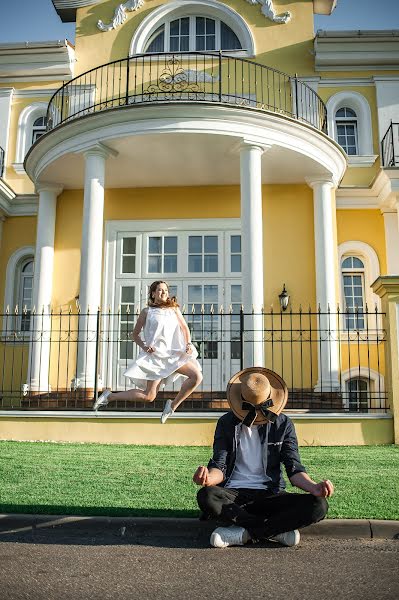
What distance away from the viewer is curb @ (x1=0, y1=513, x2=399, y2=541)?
4.80 meters

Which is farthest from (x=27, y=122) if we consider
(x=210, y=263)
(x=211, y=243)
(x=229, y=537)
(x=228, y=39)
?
(x=229, y=537)

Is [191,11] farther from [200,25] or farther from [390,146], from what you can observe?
[390,146]

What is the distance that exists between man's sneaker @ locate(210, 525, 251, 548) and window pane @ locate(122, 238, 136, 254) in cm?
1065

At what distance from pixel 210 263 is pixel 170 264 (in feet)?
3.00

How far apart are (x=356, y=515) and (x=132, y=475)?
2713 millimetres

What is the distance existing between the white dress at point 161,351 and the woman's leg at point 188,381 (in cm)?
7

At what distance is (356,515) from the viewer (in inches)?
198

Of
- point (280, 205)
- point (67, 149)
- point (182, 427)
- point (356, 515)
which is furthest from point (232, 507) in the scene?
point (280, 205)

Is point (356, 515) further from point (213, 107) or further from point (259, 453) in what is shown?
point (213, 107)

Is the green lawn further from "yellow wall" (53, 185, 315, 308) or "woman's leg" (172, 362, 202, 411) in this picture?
"yellow wall" (53, 185, 315, 308)

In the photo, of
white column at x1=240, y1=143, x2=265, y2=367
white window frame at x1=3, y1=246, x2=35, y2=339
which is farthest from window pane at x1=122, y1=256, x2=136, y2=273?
white column at x1=240, y1=143, x2=265, y2=367

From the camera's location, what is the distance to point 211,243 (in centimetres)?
1456

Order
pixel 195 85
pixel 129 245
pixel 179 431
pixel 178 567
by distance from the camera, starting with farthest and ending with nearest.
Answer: pixel 195 85 < pixel 129 245 < pixel 179 431 < pixel 178 567

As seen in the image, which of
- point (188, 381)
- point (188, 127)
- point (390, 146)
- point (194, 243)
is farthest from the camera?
point (390, 146)
